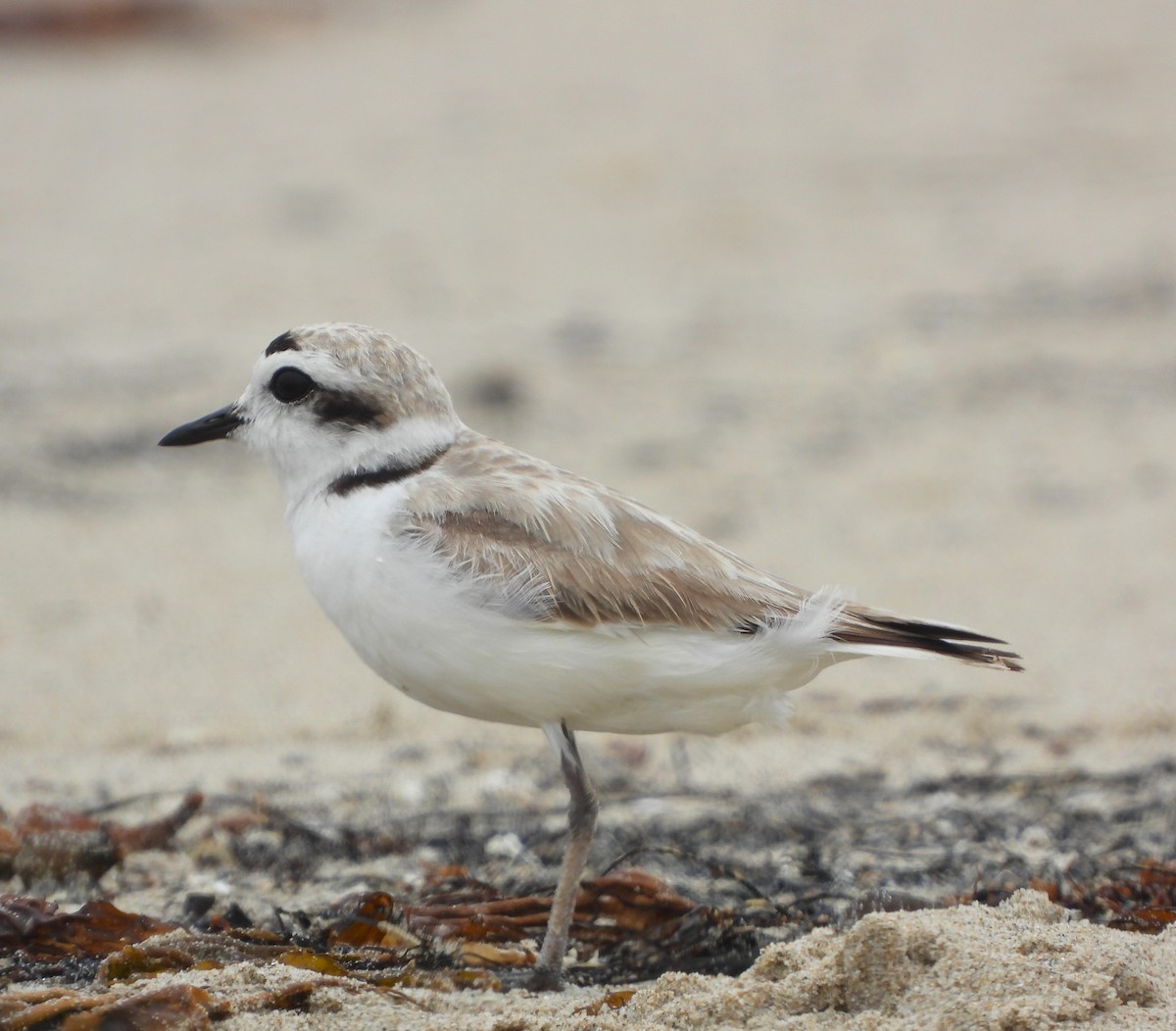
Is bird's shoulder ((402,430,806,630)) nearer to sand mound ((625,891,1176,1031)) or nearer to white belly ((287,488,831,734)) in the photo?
white belly ((287,488,831,734))

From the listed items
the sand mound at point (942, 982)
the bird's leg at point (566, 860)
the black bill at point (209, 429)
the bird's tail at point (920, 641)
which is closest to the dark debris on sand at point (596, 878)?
the bird's leg at point (566, 860)

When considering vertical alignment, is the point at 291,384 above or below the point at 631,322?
below

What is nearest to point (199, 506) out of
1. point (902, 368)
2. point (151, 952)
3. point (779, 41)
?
point (902, 368)

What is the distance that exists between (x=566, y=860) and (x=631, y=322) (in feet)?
20.8

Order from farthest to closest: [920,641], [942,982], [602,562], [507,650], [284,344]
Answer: [284,344] → [920,641] → [602,562] → [507,650] → [942,982]

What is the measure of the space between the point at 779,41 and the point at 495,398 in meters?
7.56

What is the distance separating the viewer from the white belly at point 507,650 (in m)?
3.05

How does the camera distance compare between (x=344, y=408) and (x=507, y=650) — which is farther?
(x=344, y=408)

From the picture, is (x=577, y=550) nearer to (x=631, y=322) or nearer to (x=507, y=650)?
(x=507, y=650)

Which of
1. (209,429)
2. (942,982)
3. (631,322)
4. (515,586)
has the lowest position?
(942,982)

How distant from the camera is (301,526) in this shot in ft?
10.8

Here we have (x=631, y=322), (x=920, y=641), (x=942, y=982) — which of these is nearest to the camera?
(x=942, y=982)

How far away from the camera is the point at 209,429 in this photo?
3.54m

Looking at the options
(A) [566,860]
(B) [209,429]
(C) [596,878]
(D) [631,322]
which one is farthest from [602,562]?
(D) [631,322]
